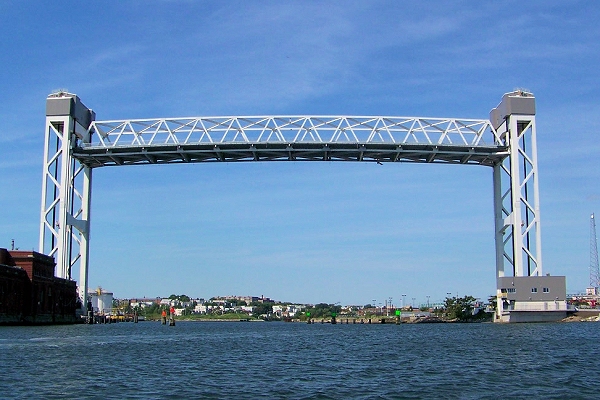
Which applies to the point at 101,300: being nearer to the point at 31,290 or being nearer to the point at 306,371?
the point at 31,290

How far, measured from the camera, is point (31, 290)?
234 feet

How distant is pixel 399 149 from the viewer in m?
77.1

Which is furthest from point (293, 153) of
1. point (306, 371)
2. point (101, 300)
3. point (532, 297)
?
point (101, 300)

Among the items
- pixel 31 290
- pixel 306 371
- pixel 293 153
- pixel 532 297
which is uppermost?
pixel 293 153

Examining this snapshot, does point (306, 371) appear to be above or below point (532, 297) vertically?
below

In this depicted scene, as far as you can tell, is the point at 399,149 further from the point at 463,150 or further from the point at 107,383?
the point at 107,383

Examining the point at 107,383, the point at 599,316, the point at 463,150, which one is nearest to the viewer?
the point at 107,383

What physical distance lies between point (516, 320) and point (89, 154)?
4627cm

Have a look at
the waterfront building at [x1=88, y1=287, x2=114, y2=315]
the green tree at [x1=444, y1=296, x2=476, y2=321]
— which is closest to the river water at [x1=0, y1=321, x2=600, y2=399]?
the green tree at [x1=444, y1=296, x2=476, y2=321]

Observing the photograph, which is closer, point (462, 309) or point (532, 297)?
point (532, 297)

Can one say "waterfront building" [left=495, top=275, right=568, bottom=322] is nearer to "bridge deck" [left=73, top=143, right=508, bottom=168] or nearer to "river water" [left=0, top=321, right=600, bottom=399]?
"bridge deck" [left=73, top=143, right=508, bottom=168]

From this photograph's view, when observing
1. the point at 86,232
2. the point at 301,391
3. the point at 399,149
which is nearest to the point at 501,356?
the point at 301,391

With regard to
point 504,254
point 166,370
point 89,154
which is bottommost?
point 166,370

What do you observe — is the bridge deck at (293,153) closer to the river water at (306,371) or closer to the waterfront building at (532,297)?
the waterfront building at (532,297)
